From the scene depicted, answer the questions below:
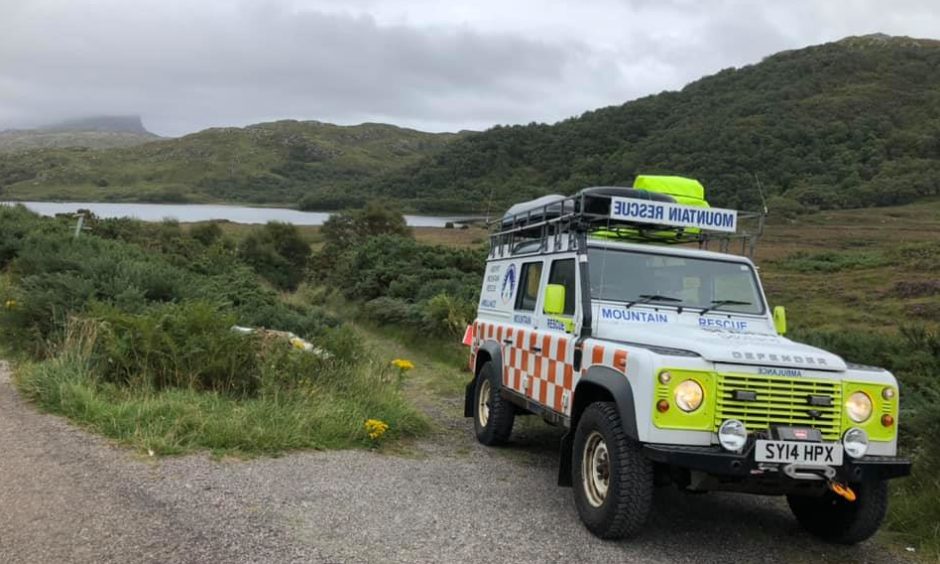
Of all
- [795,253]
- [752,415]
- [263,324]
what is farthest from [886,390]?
[795,253]

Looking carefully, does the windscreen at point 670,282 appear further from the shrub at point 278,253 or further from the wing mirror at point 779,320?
the shrub at point 278,253

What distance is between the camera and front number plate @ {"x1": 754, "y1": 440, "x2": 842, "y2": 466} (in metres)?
4.23

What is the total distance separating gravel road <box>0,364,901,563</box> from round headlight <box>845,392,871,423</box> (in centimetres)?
99

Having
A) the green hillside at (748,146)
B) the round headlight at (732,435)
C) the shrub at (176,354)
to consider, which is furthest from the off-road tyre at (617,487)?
the green hillside at (748,146)

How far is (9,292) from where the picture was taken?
37.6 ft

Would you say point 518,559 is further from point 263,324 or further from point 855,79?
point 855,79

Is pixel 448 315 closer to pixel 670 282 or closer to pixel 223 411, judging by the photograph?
pixel 223 411

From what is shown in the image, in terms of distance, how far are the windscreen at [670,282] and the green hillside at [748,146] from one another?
1046 inches

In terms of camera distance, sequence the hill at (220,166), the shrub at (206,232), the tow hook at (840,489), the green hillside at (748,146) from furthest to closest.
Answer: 1. the hill at (220,166)
2. the green hillside at (748,146)
3. the shrub at (206,232)
4. the tow hook at (840,489)

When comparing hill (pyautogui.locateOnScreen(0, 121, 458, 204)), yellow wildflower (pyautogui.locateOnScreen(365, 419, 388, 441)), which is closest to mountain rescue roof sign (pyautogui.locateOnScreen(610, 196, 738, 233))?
yellow wildflower (pyautogui.locateOnScreen(365, 419, 388, 441))

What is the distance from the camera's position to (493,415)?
24.4 feet

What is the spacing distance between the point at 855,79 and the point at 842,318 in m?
64.0

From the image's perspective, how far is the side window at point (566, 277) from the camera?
6.09m

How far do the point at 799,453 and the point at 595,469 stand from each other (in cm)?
130
